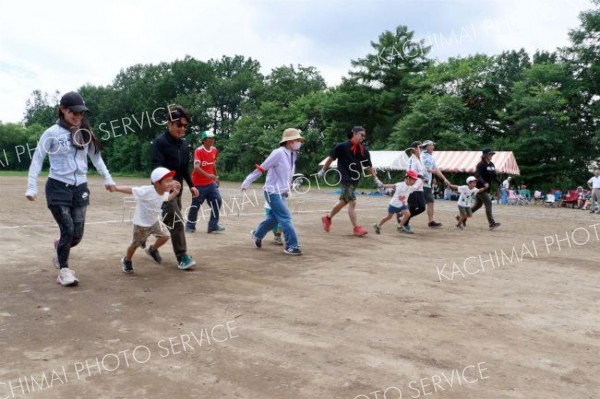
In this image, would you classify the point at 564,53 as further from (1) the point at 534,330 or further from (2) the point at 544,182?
(1) the point at 534,330

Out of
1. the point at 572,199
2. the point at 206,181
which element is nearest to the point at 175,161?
the point at 206,181

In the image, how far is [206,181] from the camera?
9578 millimetres

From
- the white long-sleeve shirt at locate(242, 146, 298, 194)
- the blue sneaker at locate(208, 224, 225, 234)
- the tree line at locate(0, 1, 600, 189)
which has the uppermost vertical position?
the tree line at locate(0, 1, 600, 189)

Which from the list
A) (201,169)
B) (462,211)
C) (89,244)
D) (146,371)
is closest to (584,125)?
(462,211)

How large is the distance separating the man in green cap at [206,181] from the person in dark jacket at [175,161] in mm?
2846

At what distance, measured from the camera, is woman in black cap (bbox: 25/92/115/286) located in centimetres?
519

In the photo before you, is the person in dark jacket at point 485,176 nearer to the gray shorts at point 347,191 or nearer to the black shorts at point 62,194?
the gray shorts at point 347,191

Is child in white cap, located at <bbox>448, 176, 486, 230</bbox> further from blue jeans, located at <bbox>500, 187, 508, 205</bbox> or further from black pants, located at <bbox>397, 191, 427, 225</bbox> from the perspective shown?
blue jeans, located at <bbox>500, 187, 508, 205</bbox>

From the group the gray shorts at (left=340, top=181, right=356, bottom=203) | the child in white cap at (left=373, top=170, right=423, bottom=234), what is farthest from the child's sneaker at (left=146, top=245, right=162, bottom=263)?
the child in white cap at (left=373, top=170, right=423, bottom=234)

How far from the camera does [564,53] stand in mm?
35312

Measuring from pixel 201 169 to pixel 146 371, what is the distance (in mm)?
6443

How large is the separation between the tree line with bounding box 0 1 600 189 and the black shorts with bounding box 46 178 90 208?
31.6 meters

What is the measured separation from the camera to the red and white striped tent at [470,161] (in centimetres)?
2825

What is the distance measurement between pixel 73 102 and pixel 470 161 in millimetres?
28001
